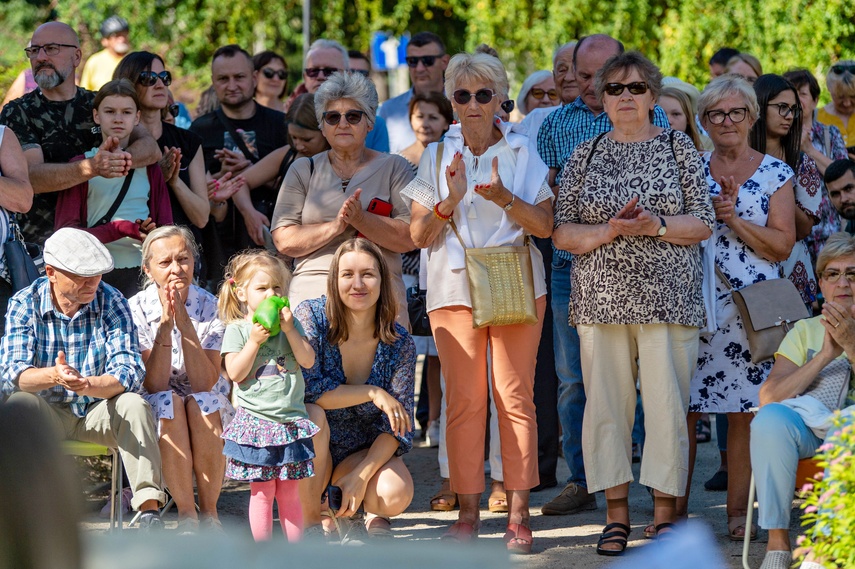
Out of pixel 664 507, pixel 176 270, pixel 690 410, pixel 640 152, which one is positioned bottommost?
pixel 664 507

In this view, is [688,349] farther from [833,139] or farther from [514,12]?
[514,12]

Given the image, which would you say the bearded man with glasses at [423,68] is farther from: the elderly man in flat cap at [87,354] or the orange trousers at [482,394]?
the elderly man in flat cap at [87,354]

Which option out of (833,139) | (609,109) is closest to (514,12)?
(833,139)

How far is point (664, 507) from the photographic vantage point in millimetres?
5508

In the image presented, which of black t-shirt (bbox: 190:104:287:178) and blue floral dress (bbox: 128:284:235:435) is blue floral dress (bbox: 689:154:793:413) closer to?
blue floral dress (bbox: 128:284:235:435)

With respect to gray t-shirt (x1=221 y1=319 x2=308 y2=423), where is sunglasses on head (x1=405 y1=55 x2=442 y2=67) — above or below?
above

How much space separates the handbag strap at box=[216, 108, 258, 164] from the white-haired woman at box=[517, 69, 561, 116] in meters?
2.05

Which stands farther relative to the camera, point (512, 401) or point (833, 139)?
point (833, 139)

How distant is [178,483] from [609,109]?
8.91 ft

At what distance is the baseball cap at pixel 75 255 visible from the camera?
5.37 metres

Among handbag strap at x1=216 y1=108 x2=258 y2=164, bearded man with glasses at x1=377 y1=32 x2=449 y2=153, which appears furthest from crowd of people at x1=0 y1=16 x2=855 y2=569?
bearded man with glasses at x1=377 y1=32 x2=449 y2=153

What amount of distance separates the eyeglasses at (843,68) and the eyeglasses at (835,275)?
3846 millimetres

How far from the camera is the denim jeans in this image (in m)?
6.35

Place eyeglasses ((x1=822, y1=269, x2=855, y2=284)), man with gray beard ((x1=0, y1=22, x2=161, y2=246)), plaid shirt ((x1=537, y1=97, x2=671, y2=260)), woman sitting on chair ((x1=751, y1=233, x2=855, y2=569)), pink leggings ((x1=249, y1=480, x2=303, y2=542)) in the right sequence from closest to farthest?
woman sitting on chair ((x1=751, y1=233, x2=855, y2=569)) → pink leggings ((x1=249, y1=480, x2=303, y2=542)) → eyeglasses ((x1=822, y1=269, x2=855, y2=284)) → plaid shirt ((x1=537, y1=97, x2=671, y2=260)) → man with gray beard ((x1=0, y1=22, x2=161, y2=246))
